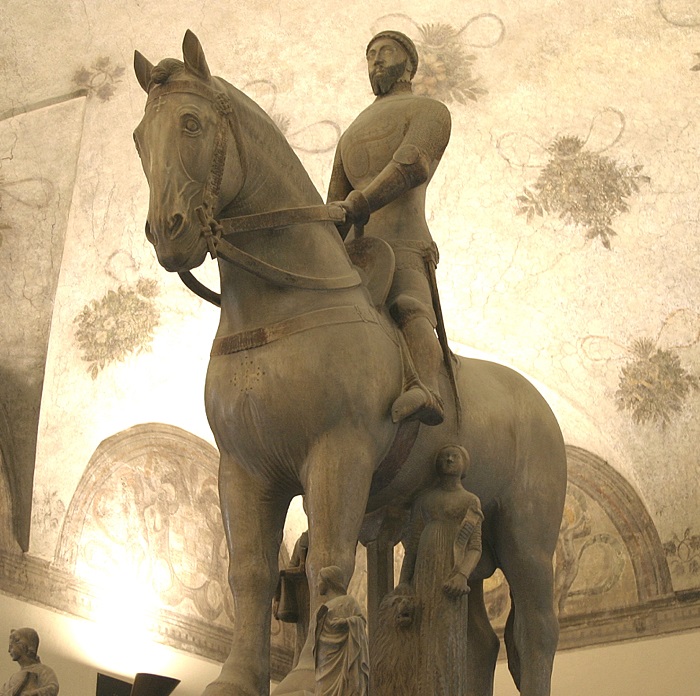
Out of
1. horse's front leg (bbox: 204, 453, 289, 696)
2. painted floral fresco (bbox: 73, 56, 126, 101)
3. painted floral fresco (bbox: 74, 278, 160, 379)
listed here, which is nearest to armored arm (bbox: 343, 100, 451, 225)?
horse's front leg (bbox: 204, 453, 289, 696)

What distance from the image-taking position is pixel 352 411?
458cm

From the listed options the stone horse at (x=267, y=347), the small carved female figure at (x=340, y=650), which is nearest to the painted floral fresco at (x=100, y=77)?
the stone horse at (x=267, y=347)

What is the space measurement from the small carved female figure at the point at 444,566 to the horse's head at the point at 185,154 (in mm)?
1366

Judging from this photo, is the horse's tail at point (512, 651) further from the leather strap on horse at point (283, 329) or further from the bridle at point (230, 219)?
the bridle at point (230, 219)

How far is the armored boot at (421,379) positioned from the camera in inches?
185

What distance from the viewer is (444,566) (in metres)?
4.87

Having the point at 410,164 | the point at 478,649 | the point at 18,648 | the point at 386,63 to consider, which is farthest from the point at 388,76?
the point at 18,648

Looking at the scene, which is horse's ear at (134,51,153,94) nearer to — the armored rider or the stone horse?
the stone horse

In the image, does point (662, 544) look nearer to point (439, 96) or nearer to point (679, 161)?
point (679, 161)

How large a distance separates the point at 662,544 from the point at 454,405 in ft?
25.8

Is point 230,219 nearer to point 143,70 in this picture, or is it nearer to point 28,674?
point 143,70

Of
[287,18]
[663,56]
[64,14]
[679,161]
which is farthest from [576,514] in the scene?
[64,14]

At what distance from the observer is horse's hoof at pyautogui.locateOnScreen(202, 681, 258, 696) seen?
4414 mm

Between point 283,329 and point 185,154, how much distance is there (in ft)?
2.37
